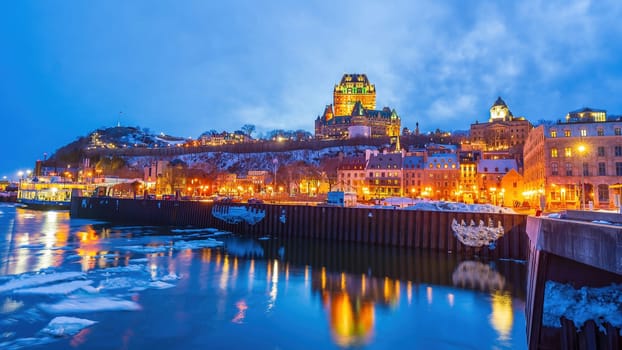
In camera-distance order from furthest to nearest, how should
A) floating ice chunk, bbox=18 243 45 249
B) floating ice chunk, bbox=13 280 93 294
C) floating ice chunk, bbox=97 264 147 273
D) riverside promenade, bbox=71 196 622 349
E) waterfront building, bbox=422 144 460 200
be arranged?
waterfront building, bbox=422 144 460 200 < floating ice chunk, bbox=18 243 45 249 < floating ice chunk, bbox=97 264 147 273 < floating ice chunk, bbox=13 280 93 294 < riverside promenade, bbox=71 196 622 349

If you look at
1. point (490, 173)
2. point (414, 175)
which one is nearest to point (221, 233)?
point (414, 175)

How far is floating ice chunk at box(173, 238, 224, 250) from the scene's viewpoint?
36312mm

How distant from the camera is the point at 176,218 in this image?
60188 millimetres

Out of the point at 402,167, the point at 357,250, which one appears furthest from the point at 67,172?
the point at 357,250

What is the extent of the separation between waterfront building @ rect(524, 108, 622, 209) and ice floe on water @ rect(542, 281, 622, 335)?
39.4m

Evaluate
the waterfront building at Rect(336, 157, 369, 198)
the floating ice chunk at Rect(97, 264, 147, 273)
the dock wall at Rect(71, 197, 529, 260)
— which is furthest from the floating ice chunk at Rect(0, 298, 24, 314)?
the waterfront building at Rect(336, 157, 369, 198)

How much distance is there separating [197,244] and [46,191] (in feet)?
374

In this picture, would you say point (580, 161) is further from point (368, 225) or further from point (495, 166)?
point (495, 166)

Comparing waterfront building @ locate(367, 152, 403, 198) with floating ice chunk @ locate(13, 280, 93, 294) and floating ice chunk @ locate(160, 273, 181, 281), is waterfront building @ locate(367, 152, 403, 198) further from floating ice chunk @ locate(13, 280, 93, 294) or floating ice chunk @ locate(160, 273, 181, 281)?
floating ice chunk @ locate(13, 280, 93, 294)

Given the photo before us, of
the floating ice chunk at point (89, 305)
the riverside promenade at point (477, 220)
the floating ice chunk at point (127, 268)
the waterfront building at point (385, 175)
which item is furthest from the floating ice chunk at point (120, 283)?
the waterfront building at point (385, 175)

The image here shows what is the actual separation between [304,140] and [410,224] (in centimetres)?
12525

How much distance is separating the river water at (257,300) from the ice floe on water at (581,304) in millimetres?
4593

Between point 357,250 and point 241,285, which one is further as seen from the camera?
point 357,250

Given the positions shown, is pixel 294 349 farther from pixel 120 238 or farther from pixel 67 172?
pixel 67 172
